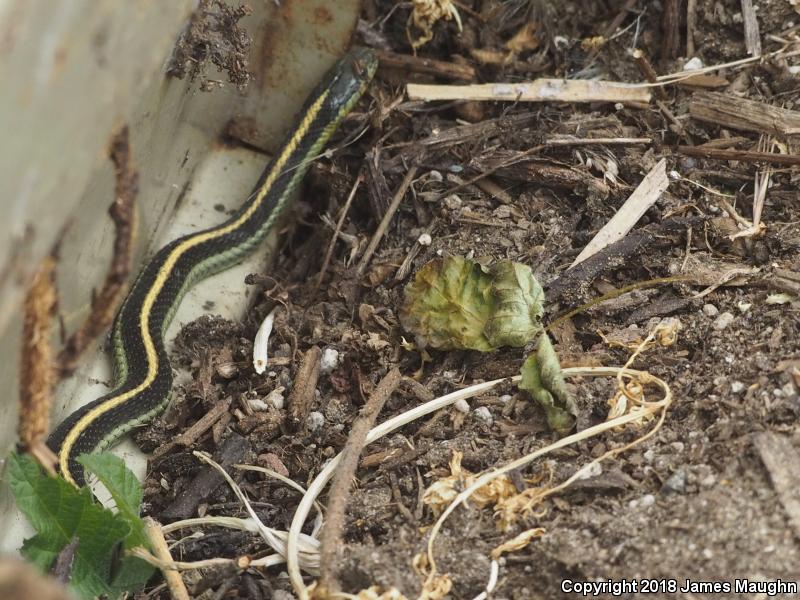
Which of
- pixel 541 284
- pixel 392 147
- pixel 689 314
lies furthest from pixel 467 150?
pixel 689 314

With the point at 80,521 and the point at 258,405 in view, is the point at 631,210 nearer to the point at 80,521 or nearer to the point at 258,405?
the point at 258,405

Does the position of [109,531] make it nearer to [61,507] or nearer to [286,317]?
[61,507]

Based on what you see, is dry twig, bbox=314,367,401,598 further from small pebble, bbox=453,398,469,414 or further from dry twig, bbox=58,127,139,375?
dry twig, bbox=58,127,139,375

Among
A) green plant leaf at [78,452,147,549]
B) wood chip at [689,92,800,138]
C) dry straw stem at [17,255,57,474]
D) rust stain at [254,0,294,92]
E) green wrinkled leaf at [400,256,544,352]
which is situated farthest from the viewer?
rust stain at [254,0,294,92]

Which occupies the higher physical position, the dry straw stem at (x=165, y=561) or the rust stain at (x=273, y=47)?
the rust stain at (x=273, y=47)

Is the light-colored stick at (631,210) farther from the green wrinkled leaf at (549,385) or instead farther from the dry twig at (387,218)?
the dry twig at (387,218)

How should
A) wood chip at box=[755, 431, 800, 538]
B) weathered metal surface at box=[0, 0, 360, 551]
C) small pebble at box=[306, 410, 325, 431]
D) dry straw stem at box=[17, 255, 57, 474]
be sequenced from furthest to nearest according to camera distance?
small pebble at box=[306, 410, 325, 431] < wood chip at box=[755, 431, 800, 538] < dry straw stem at box=[17, 255, 57, 474] < weathered metal surface at box=[0, 0, 360, 551]

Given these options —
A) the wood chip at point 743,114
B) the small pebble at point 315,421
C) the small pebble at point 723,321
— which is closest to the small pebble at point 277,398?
the small pebble at point 315,421

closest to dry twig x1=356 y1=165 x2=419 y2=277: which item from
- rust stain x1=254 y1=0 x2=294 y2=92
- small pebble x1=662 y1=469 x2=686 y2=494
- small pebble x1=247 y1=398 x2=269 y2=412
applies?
small pebble x1=247 y1=398 x2=269 y2=412
